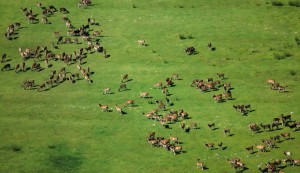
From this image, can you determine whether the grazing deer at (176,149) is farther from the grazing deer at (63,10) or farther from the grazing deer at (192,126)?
the grazing deer at (63,10)

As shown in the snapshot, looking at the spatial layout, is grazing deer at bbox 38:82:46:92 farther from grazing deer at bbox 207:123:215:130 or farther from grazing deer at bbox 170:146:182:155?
grazing deer at bbox 207:123:215:130

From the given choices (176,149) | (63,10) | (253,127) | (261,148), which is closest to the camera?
(261,148)

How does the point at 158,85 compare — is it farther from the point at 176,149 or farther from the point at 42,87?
the point at 176,149

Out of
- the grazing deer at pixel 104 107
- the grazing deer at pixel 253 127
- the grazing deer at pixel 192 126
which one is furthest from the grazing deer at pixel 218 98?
the grazing deer at pixel 104 107

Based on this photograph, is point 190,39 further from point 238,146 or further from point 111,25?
point 238,146

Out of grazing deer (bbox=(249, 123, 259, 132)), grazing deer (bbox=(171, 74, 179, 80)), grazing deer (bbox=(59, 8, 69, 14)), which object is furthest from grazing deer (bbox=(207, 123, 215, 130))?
grazing deer (bbox=(59, 8, 69, 14))

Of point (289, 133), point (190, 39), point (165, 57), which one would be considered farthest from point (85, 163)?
point (190, 39)

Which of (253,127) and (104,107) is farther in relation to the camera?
(104,107)

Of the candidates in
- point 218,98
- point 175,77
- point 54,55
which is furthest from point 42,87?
point 218,98
